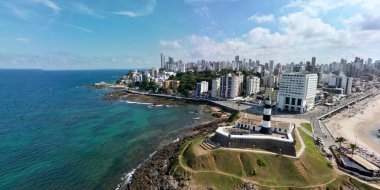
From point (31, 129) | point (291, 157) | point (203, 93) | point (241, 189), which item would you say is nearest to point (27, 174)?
point (31, 129)

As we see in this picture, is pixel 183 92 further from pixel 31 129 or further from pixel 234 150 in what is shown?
pixel 234 150

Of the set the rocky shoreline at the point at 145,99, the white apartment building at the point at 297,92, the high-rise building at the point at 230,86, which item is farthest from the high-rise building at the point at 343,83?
the rocky shoreline at the point at 145,99

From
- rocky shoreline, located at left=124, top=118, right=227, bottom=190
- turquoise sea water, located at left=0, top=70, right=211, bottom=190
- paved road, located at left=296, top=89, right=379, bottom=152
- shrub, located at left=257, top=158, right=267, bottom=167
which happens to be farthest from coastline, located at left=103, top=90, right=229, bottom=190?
paved road, located at left=296, top=89, right=379, bottom=152

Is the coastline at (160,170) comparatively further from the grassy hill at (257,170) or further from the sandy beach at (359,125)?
the sandy beach at (359,125)

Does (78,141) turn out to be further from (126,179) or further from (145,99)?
(145,99)

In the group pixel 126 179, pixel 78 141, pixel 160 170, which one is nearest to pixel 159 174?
pixel 160 170

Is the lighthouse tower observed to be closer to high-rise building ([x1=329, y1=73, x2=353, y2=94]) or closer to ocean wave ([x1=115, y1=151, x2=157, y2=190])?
ocean wave ([x1=115, y1=151, x2=157, y2=190])
